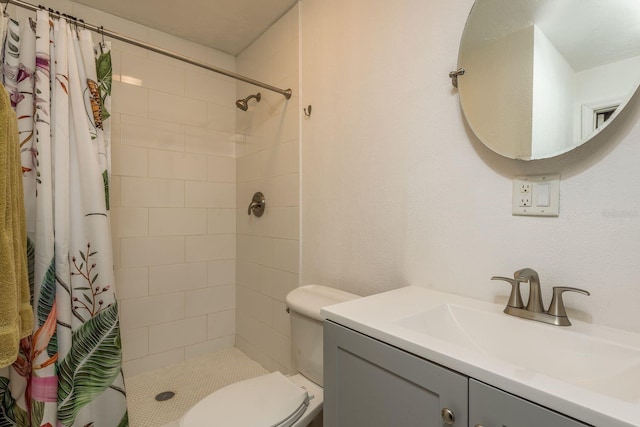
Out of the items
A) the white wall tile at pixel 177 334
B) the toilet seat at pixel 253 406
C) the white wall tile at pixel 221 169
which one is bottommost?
the white wall tile at pixel 177 334

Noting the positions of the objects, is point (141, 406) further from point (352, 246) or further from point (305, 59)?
point (305, 59)

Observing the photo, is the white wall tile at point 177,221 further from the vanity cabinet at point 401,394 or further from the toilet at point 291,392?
the vanity cabinet at point 401,394

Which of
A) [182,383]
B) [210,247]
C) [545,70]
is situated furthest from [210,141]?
[545,70]

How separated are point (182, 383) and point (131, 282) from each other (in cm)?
66

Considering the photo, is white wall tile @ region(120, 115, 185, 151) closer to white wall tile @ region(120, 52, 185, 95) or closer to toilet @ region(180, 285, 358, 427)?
white wall tile @ region(120, 52, 185, 95)

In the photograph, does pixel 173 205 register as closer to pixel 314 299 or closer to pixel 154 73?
pixel 154 73

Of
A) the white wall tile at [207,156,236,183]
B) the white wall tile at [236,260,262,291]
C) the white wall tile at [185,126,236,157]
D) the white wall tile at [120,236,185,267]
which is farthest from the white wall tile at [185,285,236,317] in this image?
the white wall tile at [185,126,236,157]

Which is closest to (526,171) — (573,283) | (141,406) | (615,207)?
(615,207)

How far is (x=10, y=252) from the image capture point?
2.89 ft

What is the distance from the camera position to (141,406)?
1667mm

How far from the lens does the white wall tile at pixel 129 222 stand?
184 centimetres

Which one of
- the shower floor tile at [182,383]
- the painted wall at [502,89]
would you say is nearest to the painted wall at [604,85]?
the painted wall at [502,89]

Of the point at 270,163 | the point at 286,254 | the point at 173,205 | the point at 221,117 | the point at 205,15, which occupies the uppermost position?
the point at 205,15

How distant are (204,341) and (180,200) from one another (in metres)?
0.95
